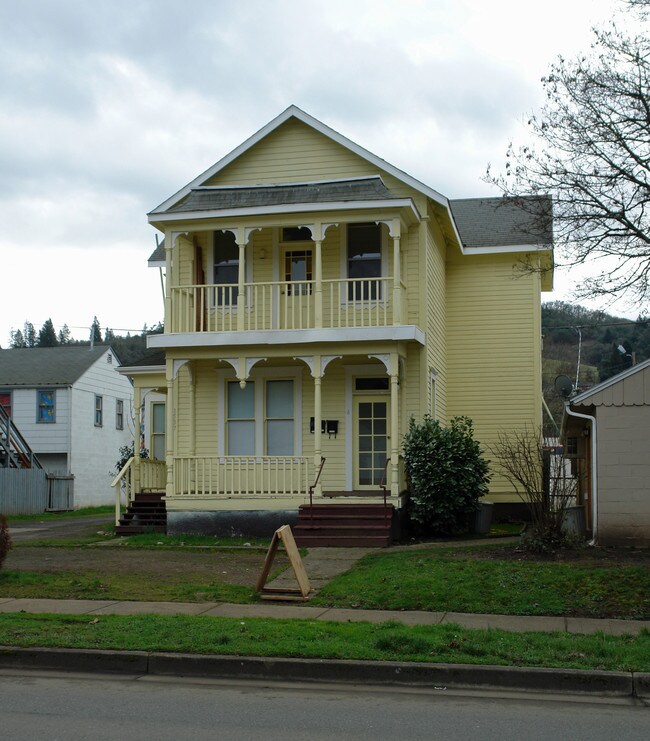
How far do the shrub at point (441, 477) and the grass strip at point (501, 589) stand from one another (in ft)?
16.9

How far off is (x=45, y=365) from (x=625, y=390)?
95.5 ft

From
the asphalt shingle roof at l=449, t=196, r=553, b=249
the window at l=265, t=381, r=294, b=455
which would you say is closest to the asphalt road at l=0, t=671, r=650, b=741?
the window at l=265, t=381, r=294, b=455

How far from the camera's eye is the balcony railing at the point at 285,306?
66.6 feet

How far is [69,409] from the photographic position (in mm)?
38188

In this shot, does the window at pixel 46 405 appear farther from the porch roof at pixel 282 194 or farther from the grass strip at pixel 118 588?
the grass strip at pixel 118 588

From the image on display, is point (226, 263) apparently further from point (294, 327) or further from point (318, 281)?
point (318, 281)

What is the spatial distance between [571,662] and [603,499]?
26.4 ft

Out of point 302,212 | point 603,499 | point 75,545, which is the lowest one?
point 75,545

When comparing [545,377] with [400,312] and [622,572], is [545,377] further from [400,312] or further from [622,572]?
[622,572]

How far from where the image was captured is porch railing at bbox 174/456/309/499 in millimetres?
20125

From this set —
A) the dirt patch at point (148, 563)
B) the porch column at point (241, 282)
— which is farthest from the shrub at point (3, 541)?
the porch column at point (241, 282)

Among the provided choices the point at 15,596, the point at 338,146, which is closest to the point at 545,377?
the point at 338,146

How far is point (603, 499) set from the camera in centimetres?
1606

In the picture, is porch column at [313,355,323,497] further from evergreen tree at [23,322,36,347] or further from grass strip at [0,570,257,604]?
evergreen tree at [23,322,36,347]
